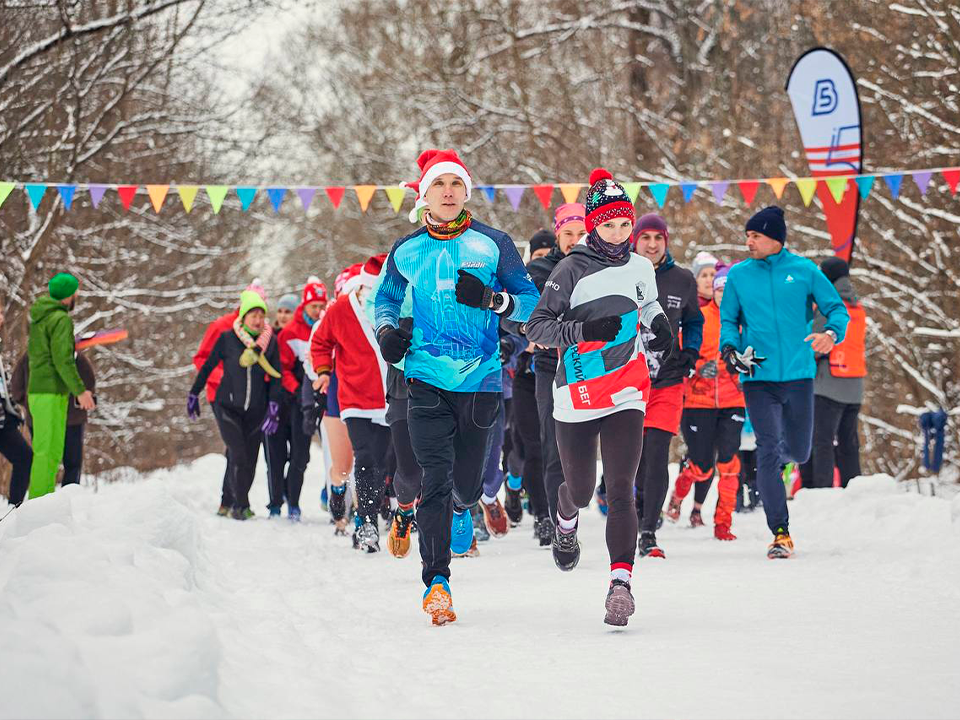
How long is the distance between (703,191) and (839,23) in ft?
15.6

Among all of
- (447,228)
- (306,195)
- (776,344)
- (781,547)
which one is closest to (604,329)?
(447,228)

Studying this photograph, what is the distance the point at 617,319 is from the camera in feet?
19.1

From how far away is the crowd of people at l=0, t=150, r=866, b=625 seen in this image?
607cm

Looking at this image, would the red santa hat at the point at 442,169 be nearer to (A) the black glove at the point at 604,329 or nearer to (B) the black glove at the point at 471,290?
(B) the black glove at the point at 471,290

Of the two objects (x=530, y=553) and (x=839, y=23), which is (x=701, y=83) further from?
(x=530, y=553)

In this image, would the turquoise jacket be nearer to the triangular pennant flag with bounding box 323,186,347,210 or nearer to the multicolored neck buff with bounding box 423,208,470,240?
the multicolored neck buff with bounding box 423,208,470,240

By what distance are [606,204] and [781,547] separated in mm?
2896

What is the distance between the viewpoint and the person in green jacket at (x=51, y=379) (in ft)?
37.1

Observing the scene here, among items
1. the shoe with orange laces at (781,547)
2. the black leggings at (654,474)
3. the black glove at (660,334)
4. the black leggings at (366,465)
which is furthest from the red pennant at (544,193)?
the black glove at (660,334)

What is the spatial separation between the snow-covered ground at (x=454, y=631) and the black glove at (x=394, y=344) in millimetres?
1208

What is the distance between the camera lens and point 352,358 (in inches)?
367

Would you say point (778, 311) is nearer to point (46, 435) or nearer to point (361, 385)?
point (361, 385)

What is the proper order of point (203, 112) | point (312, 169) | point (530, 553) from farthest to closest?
point (312, 169) < point (203, 112) < point (530, 553)

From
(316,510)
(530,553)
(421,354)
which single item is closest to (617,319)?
(421,354)
